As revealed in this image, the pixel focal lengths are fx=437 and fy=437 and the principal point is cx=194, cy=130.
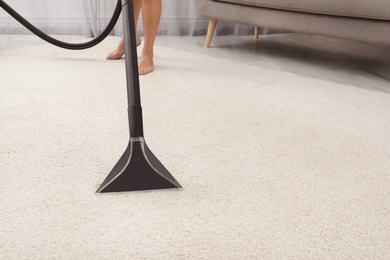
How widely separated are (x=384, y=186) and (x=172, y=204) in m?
0.49

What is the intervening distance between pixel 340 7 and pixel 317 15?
149mm

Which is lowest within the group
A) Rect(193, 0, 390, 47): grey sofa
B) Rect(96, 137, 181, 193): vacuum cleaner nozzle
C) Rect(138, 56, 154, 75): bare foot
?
Rect(138, 56, 154, 75): bare foot

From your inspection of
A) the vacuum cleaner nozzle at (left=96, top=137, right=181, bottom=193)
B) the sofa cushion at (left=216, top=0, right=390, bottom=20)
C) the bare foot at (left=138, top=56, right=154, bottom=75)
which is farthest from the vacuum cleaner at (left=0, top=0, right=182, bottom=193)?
the sofa cushion at (left=216, top=0, right=390, bottom=20)

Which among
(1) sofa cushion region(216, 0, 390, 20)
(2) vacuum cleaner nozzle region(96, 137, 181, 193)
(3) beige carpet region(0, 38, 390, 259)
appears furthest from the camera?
(1) sofa cushion region(216, 0, 390, 20)

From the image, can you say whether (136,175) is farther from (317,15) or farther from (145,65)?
(317,15)

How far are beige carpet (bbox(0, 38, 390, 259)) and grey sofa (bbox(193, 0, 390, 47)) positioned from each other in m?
0.37

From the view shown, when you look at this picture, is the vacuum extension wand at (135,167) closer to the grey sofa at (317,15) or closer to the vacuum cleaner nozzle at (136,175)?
the vacuum cleaner nozzle at (136,175)

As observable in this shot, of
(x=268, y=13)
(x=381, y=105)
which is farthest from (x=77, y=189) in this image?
(x=268, y=13)

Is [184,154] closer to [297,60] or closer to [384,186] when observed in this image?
[384,186]

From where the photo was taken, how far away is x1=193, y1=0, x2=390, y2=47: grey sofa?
1954mm

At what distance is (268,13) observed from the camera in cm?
239

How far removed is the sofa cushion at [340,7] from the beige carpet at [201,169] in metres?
0.40

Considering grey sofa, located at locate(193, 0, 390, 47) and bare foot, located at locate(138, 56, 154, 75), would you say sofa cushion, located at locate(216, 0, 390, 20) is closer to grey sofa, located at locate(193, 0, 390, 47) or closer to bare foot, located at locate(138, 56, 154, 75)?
grey sofa, located at locate(193, 0, 390, 47)

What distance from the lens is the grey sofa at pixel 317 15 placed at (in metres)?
1.95
